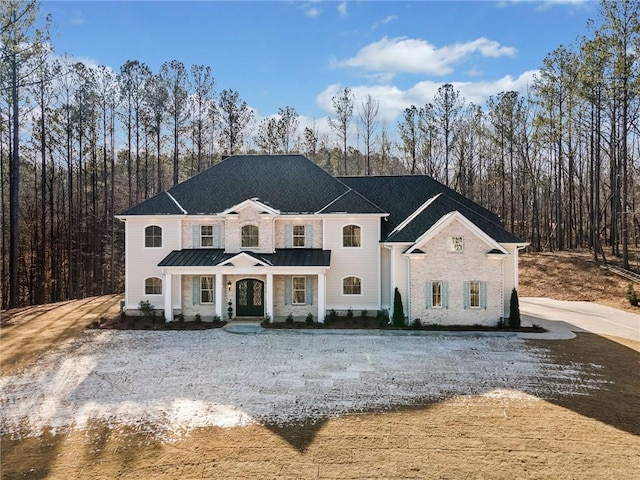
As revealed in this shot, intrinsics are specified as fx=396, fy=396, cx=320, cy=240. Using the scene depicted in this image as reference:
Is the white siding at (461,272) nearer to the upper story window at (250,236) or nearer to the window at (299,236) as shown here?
the window at (299,236)

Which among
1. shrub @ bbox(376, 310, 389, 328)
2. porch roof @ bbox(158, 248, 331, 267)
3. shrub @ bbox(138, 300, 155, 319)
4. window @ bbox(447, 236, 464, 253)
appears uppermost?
window @ bbox(447, 236, 464, 253)

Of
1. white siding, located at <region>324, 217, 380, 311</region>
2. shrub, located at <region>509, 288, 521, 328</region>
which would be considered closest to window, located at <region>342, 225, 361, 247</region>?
white siding, located at <region>324, 217, 380, 311</region>

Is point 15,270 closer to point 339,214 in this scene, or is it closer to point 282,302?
point 282,302

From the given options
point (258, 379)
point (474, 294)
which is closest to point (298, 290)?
point (258, 379)

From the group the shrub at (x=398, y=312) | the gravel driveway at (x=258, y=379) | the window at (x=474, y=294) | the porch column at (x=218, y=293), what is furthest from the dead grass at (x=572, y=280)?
the porch column at (x=218, y=293)

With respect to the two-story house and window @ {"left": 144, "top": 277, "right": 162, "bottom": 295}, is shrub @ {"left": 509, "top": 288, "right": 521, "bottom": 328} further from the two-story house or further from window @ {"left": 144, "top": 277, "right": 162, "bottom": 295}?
window @ {"left": 144, "top": 277, "right": 162, "bottom": 295}
